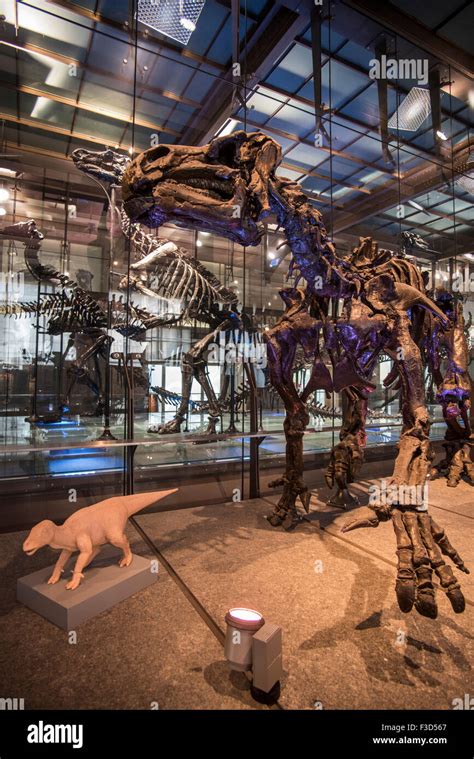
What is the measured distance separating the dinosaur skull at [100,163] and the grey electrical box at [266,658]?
4.97 metres

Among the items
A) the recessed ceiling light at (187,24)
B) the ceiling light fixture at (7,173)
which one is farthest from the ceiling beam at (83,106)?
the recessed ceiling light at (187,24)

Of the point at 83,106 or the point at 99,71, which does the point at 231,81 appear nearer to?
the point at 99,71

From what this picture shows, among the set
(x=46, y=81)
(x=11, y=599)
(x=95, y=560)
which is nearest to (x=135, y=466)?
(x=95, y=560)

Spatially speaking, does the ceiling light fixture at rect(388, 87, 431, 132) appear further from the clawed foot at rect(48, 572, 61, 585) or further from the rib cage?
the clawed foot at rect(48, 572, 61, 585)

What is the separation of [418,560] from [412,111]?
838 cm

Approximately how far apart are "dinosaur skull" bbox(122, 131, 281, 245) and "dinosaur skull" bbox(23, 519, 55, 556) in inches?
77.3

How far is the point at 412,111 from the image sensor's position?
24.1 feet

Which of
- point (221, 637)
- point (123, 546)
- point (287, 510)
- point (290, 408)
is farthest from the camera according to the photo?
point (287, 510)

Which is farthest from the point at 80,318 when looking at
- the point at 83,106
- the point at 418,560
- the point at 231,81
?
the point at 418,560

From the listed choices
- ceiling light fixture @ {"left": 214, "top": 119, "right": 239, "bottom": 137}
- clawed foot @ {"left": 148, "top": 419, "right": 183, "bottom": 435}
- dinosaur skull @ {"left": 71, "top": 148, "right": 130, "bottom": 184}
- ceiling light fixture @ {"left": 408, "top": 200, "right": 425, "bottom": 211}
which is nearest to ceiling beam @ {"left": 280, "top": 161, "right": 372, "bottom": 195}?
ceiling light fixture @ {"left": 408, "top": 200, "right": 425, "bottom": 211}

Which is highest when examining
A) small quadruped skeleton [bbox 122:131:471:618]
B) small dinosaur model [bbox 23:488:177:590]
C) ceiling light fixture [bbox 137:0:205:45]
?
ceiling light fixture [bbox 137:0:205:45]

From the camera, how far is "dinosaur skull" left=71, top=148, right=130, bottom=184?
4.85 m

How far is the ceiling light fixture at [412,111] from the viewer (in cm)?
725
